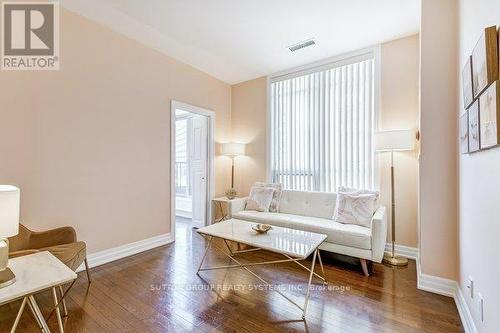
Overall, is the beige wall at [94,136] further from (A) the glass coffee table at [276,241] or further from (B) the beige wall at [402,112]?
(B) the beige wall at [402,112]

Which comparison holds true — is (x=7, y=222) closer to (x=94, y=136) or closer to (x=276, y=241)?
(x=94, y=136)

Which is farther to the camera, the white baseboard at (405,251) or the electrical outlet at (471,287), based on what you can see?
the white baseboard at (405,251)

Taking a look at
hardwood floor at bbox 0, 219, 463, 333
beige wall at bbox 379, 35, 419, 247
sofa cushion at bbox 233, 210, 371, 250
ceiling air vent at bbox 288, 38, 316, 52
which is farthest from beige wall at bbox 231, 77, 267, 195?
hardwood floor at bbox 0, 219, 463, 333

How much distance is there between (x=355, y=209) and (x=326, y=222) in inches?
15.0

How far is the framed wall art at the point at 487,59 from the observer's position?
45.4 inches

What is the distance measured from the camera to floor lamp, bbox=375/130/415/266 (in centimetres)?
268

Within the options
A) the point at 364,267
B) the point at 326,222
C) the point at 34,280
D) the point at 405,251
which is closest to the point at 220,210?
the point at 326,222

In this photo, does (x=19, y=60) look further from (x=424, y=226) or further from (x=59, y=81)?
(x=424, y=226)

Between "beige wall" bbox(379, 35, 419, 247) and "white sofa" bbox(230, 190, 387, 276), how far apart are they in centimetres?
36

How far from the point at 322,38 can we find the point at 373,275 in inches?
115

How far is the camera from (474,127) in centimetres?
145

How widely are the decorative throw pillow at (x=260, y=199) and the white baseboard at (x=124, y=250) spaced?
52.0 inches

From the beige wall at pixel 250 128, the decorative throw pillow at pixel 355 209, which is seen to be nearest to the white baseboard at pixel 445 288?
the decorative throw pillow at pixel 355 209

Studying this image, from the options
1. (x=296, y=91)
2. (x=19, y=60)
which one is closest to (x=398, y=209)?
(x=296, y=91)
